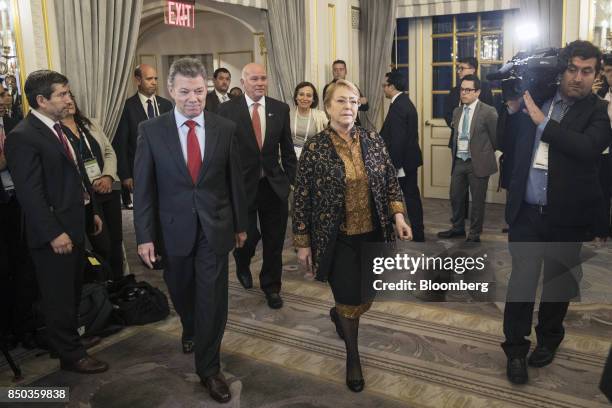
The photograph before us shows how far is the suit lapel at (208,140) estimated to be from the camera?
262 cm

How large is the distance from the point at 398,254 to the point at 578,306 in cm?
152

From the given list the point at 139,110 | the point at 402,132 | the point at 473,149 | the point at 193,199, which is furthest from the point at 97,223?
the point at 473,149

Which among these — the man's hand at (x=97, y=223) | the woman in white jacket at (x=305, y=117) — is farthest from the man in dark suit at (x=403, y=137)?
the man's hand at (x=97, y=223)

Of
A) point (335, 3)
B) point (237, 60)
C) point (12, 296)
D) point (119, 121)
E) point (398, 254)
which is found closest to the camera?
point (12, 296)

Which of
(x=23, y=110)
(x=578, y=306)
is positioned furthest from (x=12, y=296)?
(x=578, y=306)

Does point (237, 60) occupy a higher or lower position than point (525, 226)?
higher

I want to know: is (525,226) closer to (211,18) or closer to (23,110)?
(23,110)

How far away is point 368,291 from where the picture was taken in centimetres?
275

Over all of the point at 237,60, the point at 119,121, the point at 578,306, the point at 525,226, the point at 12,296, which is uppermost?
the point at 237,60

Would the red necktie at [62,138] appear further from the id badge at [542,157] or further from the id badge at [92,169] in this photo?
the id badge at [542,157]

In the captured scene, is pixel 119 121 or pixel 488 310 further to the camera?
pixel 119 121

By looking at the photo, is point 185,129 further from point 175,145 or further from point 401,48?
point 401,48

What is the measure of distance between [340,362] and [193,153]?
1319 mm

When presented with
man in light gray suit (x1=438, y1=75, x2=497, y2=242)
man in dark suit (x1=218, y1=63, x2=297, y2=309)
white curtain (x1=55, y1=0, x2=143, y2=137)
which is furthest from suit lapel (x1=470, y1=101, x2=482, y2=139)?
white curtain (x1=55, y1=0, x2=143, y2=137)
